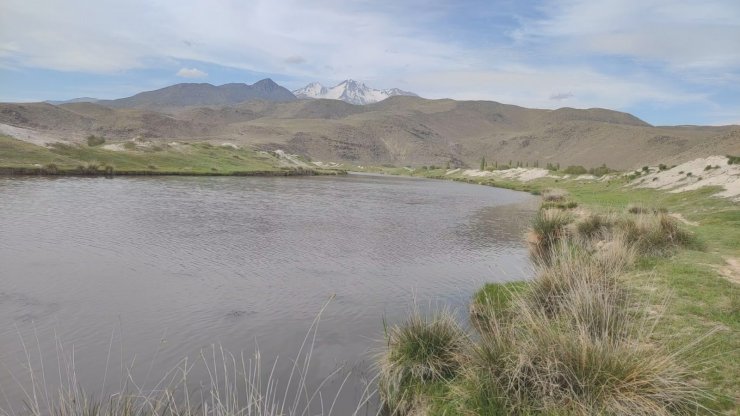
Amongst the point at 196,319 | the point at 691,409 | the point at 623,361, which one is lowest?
the point at 196,319

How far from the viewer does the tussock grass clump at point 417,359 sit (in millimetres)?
8645

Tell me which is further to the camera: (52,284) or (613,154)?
(613,154)

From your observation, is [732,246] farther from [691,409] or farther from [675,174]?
[675,174]

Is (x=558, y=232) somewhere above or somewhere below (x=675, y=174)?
below

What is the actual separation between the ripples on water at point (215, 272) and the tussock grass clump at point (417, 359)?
1489mm

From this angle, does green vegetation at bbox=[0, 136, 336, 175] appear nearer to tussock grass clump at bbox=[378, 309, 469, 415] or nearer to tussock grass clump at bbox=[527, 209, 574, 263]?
tussock grass clump at bbox=[527, 209, 574, 263]

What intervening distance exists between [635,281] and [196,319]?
11296 mm

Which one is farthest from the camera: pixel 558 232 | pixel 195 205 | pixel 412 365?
pixel 195 205

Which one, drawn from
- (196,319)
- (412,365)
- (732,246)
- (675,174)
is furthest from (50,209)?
(675,174)

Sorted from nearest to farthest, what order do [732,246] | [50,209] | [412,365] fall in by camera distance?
[412,365] < [732,246] < [50,209]

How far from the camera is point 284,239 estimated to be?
25016mm

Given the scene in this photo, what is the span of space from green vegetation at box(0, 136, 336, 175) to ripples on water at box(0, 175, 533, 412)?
19915 mm

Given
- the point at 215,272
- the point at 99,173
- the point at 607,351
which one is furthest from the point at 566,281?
the point at 99,173

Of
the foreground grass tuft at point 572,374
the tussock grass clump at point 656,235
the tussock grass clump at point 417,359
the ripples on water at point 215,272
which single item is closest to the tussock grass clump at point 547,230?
the ripples on water at point 215,272
